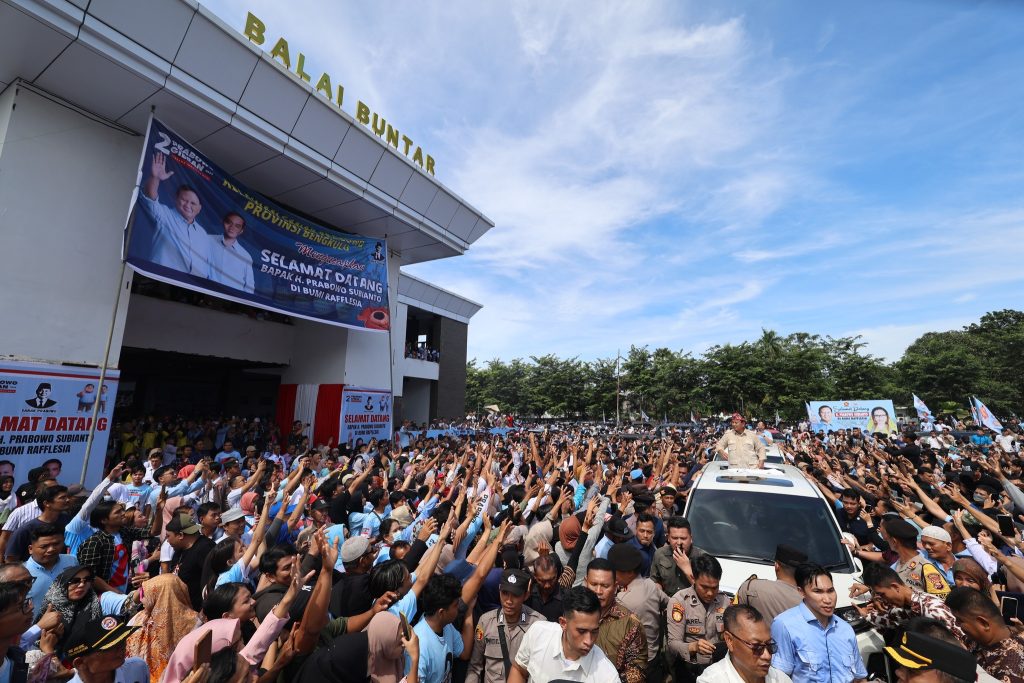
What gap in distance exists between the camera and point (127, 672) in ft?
7.80

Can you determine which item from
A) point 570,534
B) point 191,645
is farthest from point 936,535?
point 191,645

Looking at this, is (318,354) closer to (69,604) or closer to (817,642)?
(69,604)

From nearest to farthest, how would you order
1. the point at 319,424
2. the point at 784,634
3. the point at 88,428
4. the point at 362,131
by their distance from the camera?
the point at 784,634
the point at 88,428
the point at 362,131
the point at 319,424

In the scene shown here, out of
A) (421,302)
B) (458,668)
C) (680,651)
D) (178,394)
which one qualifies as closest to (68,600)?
(458,668)

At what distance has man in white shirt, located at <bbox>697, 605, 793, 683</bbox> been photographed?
220 cm

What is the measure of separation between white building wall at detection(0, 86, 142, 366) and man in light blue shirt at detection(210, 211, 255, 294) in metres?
1.73

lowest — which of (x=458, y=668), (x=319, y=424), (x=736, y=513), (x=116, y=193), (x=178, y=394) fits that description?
(x=458, y=668)

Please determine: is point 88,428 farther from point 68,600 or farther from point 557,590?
point 557,590

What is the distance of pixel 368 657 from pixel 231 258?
11388 millimetres

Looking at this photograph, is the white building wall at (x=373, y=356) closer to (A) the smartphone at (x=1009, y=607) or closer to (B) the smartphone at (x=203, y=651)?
(B) the smartphone at (x=203, y=651)

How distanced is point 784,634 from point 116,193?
44.8 ft

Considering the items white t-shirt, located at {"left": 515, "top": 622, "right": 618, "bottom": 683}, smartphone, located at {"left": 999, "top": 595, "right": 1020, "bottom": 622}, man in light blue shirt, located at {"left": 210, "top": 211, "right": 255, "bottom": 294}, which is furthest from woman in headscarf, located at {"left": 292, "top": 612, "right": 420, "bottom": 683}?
man in light blue shirt, located at {"left": 210, "top": 211, "right": 255, "bottom": 294}

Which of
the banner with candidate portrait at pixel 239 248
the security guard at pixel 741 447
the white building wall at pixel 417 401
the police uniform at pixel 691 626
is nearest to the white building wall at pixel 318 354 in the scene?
the banner with candidate portrait at pixel 239 248

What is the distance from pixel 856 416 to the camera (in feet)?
75.2
